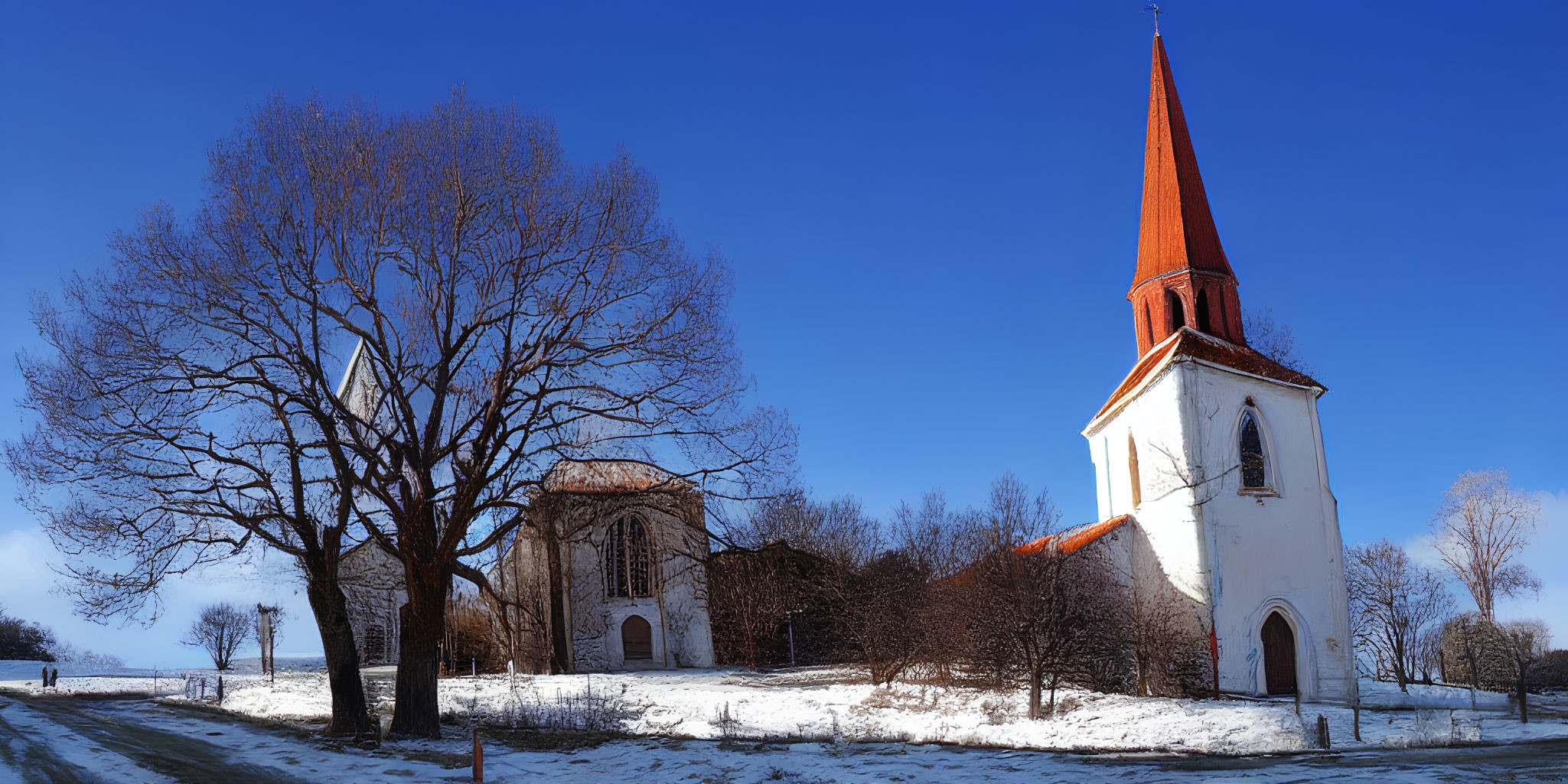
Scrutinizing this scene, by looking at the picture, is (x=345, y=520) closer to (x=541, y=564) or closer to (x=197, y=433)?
(x=197, y=433)

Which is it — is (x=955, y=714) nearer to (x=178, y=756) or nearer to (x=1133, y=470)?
(x=1133, y=470)

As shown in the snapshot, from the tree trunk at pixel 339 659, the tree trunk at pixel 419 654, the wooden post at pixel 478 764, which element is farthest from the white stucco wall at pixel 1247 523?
the tree trunk at pixel 339 659

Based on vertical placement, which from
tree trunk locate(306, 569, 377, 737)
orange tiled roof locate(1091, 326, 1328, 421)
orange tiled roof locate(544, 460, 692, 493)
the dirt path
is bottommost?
the dirt path

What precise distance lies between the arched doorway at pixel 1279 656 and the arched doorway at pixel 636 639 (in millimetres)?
23170

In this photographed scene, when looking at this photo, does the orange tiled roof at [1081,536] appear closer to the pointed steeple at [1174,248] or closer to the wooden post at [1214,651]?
the wooden post at [1214,651]

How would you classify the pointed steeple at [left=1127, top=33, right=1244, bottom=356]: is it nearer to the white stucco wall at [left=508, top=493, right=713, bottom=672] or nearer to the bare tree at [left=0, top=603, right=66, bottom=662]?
the white stucco wall at [left=508, top=493, right=713, bottom=672]

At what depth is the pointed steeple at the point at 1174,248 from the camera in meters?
29.7

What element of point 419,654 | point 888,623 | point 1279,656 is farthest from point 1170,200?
point 419,654

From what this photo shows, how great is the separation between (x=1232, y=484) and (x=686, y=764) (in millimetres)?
17341

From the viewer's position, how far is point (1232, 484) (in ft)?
86.8

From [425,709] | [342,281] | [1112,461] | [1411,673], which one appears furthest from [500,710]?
[1411,673]

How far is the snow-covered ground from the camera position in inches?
724

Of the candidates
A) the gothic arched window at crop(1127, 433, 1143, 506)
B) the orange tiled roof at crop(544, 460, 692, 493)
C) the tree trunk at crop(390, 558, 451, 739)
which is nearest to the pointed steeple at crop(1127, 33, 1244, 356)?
the gothic arched window at crop(1127, 433, 1143, 506)

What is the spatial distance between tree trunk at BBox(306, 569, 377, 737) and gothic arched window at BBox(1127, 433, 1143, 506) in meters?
21.2
